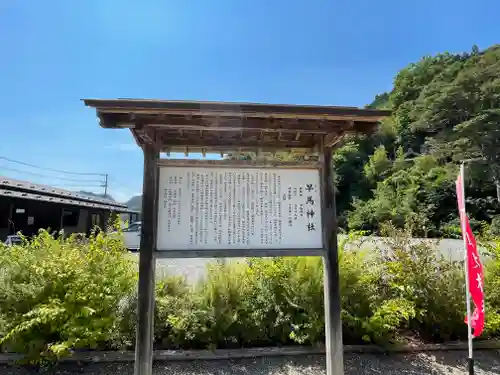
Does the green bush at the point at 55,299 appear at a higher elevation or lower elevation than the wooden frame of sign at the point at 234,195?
lower

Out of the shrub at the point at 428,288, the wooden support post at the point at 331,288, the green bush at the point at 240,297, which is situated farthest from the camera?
the shrub at the point at 428,288

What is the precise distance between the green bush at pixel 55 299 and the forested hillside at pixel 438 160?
54.7 feet

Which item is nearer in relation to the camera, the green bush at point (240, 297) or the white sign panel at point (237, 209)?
the white sign panel at point (237, 209)

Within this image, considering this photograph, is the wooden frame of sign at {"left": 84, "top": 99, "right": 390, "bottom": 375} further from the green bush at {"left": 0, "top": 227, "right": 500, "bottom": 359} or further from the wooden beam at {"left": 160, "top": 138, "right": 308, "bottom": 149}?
the green bush at {"left": 0, "top": 227, "right": 500, "bottom": 359}

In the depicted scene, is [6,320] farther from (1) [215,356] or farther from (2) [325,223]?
(2) [325,223]

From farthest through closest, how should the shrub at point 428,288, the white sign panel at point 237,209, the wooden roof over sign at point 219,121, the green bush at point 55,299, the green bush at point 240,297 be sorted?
the shrub at point 428,288 → the green bush at point 240,297 → the green bush at point 55,299 → the white sign panel at point 237,209 → the wooden roof over sign at point 219,121

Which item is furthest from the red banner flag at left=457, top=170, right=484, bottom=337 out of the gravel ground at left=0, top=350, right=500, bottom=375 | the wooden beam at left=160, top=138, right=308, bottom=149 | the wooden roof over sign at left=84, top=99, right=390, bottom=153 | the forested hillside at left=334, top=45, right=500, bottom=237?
the forested hillside at left=334, top=45, right=500, bottom=237

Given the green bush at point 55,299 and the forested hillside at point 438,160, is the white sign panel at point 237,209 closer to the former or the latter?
the green bush at point 55,299

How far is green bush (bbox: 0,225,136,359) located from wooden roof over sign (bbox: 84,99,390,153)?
5.56 feet

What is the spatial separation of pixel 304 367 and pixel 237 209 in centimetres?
212

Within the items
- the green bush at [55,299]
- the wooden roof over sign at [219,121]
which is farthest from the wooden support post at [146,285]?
the green bush at [55,299]

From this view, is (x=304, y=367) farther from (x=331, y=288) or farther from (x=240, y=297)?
(x=331, y=288)

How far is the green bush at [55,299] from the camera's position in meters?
3.19

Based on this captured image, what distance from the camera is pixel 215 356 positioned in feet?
12.0
